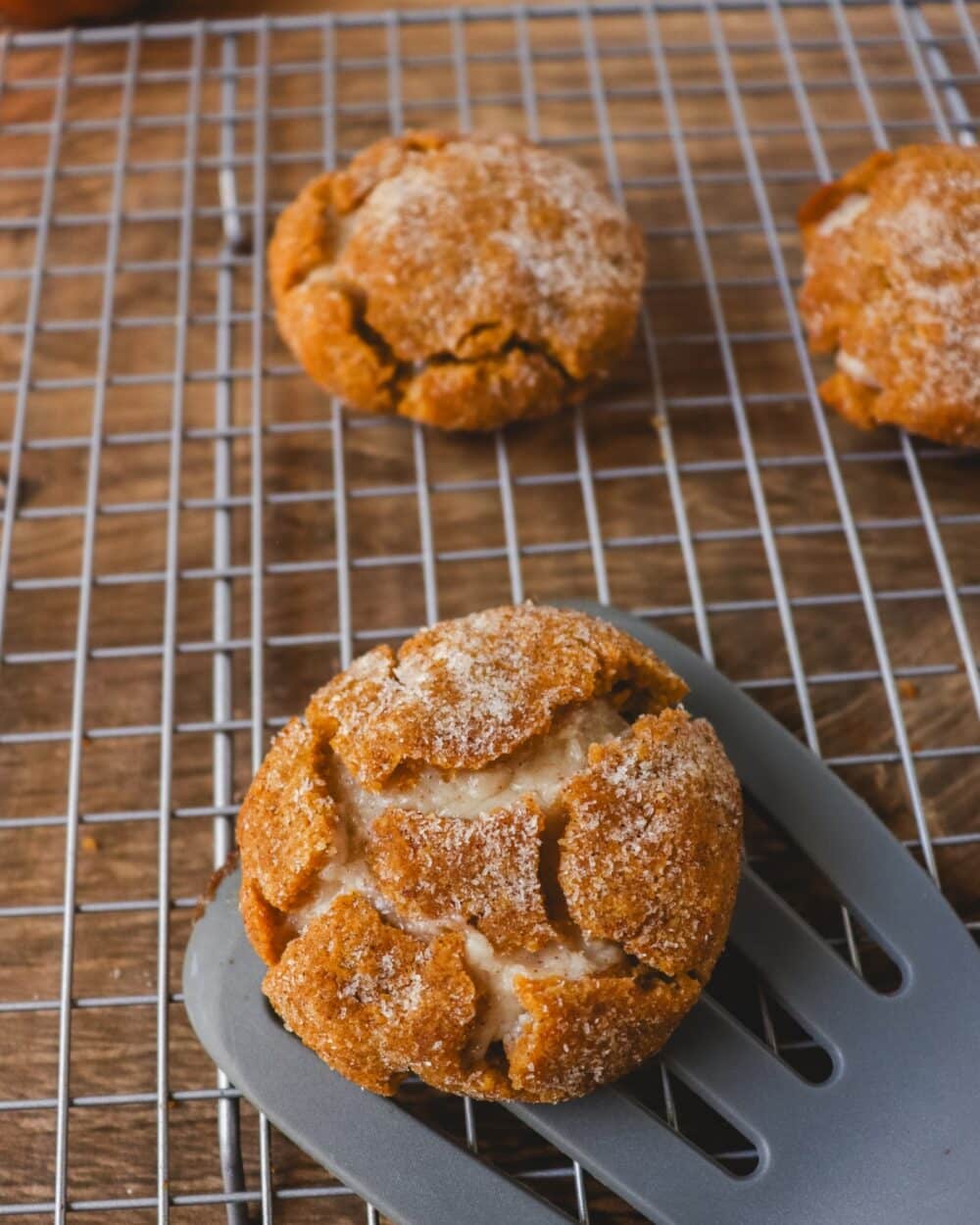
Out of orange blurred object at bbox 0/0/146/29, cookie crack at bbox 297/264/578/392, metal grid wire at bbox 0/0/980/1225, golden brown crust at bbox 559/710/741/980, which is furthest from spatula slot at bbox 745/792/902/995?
orange blurred object at bbox 0/0/146/29

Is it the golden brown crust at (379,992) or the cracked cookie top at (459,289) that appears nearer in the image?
the golden brown crust at (379,992)

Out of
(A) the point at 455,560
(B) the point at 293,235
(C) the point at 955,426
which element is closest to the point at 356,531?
(A) the point at 455,560

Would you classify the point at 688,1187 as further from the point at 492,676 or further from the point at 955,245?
the point at 955,245

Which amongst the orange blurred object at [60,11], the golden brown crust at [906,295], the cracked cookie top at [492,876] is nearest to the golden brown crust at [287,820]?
the cracked cookie top at [492,876]

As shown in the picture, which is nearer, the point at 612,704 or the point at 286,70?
the point at 612,704

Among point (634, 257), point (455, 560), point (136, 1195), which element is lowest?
point (136, 1195)

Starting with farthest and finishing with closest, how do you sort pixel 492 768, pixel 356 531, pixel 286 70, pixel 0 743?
pixel 286 70, pixel 356 531, pixel 0 743, pixel 492 768

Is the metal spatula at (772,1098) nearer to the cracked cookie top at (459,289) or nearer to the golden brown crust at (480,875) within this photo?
the golden brown crust at (480,875)

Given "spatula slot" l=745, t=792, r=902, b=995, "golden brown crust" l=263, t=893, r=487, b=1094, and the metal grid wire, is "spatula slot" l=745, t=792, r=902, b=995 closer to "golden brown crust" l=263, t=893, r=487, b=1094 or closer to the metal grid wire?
the metal grid wire
